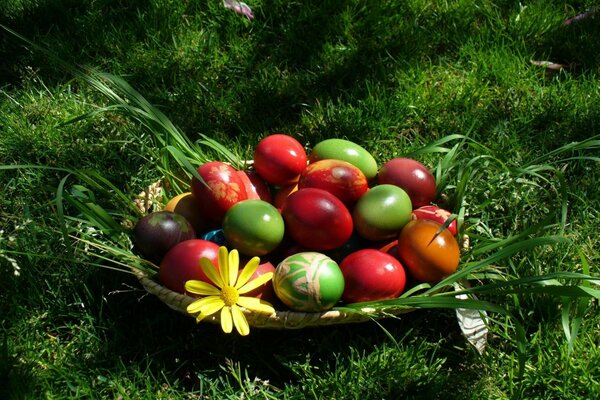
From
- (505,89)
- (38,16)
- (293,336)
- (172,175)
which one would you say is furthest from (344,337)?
(38,16)

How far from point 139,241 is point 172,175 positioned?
32 centimetres

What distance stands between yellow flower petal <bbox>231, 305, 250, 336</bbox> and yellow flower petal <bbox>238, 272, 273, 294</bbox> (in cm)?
5

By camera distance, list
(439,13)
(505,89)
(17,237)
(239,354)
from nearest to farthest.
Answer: (239,354) < (17,237) < (505,89) < (439,13)

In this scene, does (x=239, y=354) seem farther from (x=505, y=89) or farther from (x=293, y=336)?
(x=505, y=89)

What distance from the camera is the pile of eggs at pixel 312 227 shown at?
77.0 inches

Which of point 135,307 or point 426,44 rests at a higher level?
point 426,44

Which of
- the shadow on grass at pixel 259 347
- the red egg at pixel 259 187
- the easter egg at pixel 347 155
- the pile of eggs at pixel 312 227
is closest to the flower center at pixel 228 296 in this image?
the pile of eggs at pixel 312 227

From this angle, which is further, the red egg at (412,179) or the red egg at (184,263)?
the red egg at (412,179)

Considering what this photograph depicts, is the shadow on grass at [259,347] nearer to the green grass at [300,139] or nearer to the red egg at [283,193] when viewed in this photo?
the green grass at [300,139]

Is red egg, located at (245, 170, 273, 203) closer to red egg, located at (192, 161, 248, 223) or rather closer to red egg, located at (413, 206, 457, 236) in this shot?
red egg, located at (192, 161, 248, 223)

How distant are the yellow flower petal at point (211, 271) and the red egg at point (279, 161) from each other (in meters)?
0.45

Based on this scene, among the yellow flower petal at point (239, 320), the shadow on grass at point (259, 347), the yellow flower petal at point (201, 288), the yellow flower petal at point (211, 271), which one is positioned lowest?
the shadow on grass at point (259, 347)

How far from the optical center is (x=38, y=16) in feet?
10.5

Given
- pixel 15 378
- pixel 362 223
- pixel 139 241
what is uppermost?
pixel 362 223
